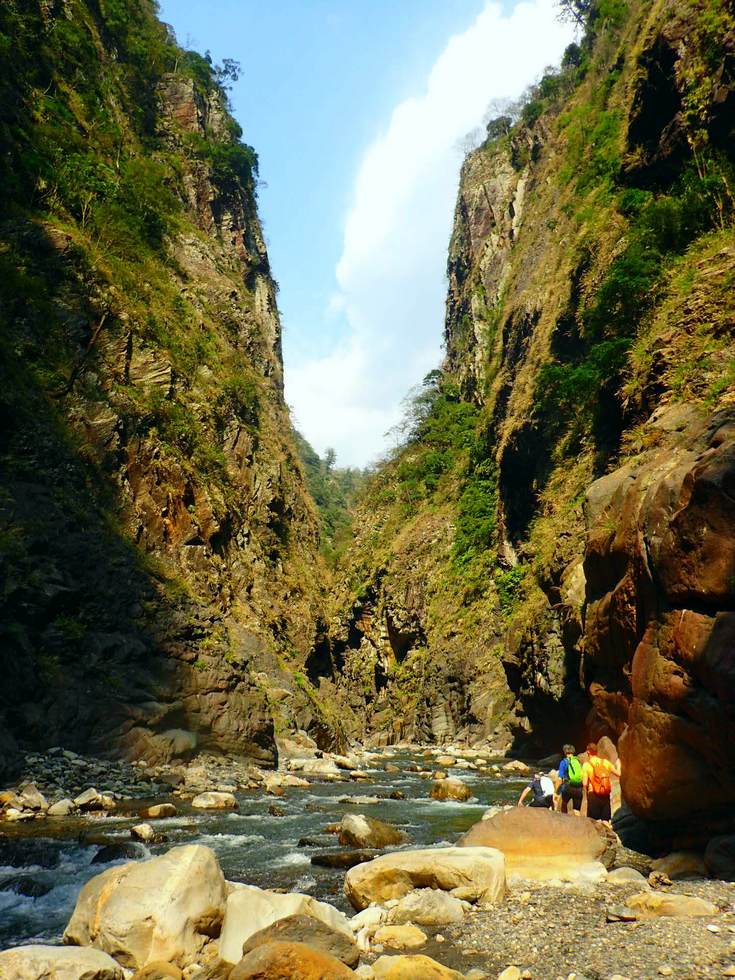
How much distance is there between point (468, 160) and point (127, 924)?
275 feet

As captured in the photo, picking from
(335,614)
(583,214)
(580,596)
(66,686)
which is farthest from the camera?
(335,614)

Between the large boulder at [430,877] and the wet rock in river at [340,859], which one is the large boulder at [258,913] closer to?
the large boulder at [430,877]

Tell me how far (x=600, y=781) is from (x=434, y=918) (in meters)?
5.34

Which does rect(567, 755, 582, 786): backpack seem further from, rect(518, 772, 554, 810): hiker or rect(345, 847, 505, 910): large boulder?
rect(345, 847, 505, 910): large boulder

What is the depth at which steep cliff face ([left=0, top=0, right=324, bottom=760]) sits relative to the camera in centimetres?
1670

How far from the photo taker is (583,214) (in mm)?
35531

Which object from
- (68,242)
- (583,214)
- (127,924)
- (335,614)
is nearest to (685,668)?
(127,924)

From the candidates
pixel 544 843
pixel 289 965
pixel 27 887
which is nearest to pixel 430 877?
pixel 544 843

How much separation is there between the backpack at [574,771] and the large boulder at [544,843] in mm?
2340

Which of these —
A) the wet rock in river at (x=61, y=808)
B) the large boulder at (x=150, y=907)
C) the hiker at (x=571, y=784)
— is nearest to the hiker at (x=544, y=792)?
the hiker at (x=571, y=784)

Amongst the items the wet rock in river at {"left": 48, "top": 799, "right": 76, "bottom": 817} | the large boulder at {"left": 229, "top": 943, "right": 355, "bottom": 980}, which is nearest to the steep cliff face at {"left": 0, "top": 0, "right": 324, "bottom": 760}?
the wet rock in river at {"left": 48, "top": 799, "right": 76, "bottom": 817}

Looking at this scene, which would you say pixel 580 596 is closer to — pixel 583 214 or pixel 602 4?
pixel 583 214

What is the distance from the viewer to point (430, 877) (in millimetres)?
7402

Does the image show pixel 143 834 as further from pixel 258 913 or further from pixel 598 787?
pixel 598 787
